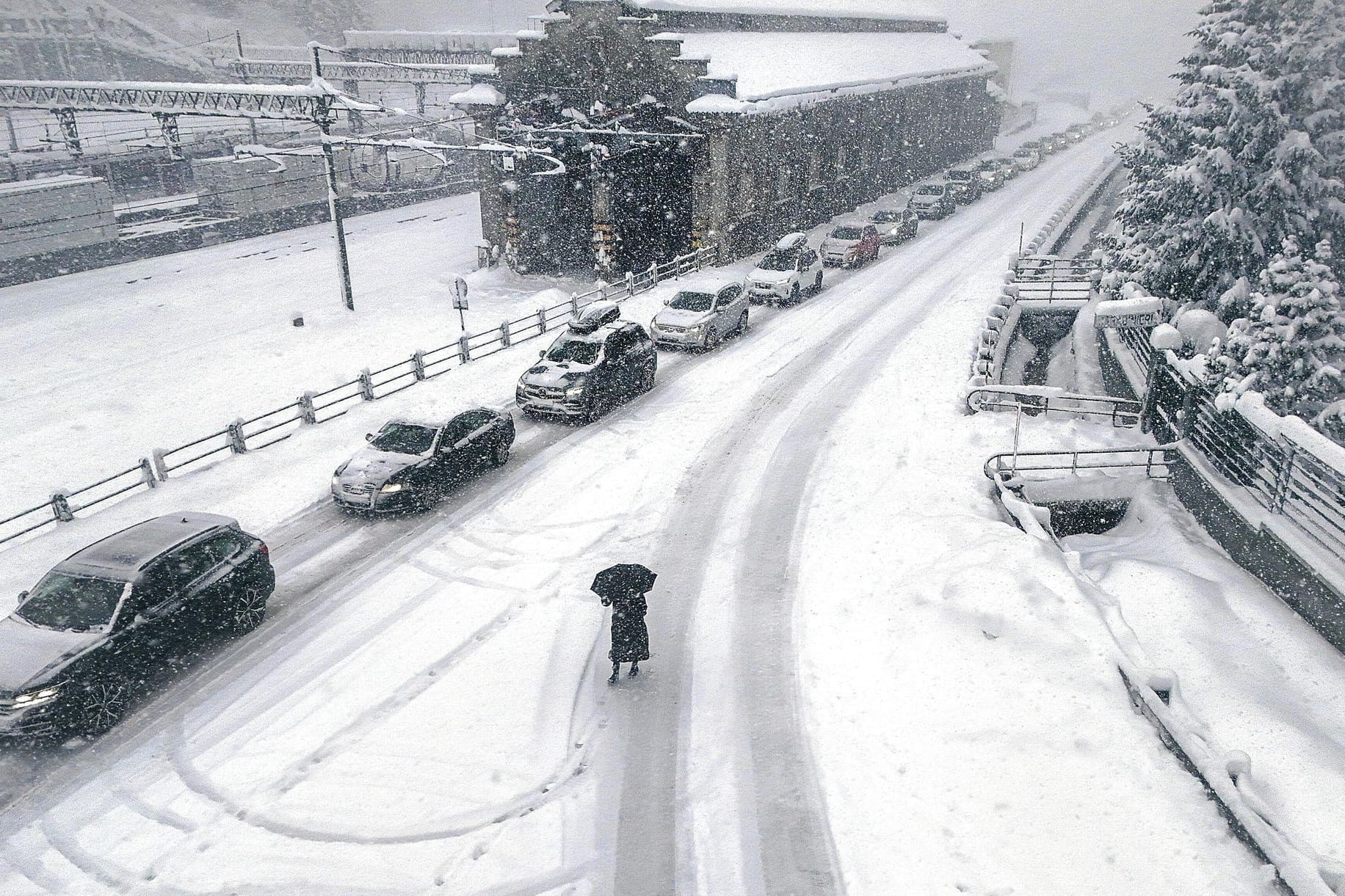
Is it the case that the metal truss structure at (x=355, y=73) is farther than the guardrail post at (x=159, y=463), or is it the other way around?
the metal truss structure at (x=355, y=73)

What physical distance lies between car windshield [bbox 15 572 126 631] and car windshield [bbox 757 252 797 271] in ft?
77.4

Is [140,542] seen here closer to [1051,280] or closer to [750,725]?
[750,725]

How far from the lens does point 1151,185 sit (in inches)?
970

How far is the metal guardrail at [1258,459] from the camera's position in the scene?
13.2m

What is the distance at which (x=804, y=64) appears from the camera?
143 ft

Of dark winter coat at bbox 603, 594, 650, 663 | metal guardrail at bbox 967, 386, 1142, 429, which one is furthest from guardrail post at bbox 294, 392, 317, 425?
metal guardrail at bbox 967, 386, 1142, 429

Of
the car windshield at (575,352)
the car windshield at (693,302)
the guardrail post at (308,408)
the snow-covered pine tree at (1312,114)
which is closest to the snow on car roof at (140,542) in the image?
the guardrail post at (308,408)

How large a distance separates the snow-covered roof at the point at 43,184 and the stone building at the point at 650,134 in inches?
824

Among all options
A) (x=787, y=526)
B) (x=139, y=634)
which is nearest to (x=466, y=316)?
(x=787, y=526)

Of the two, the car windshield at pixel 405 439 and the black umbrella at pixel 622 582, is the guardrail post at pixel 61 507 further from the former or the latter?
the black umbrella at pixel 622 582

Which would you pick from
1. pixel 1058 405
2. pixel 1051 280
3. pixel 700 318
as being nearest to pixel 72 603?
pixel 700 318

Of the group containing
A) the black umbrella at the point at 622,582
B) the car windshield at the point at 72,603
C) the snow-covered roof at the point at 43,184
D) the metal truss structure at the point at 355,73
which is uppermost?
the metal truss structure at the point at 355,73

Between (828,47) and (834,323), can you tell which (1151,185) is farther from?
(828,47)

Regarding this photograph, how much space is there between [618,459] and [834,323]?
1217 cm
